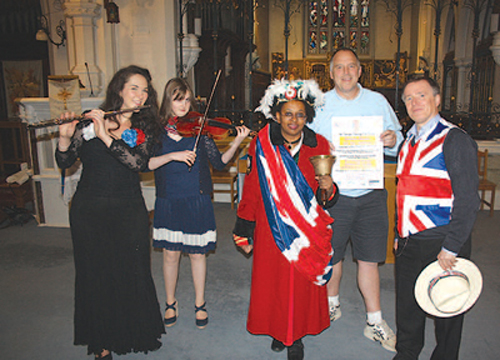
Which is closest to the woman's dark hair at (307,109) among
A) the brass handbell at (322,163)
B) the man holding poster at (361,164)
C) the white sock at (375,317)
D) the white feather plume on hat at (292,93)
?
the white feather plume on hat at (292,93)

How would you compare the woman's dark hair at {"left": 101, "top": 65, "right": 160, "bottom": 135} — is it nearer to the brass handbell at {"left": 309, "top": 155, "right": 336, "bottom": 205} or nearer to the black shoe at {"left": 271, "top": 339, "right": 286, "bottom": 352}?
the brass handbell at {"left": 309, "top": 155, "right": 336, "bottom": 205}

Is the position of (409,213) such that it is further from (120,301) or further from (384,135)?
(120,301)

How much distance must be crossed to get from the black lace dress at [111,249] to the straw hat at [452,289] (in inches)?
59.4

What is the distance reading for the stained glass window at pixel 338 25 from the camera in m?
15.6

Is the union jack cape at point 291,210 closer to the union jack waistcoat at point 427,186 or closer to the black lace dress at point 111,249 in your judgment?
the union jack waistcoat at point 427,186

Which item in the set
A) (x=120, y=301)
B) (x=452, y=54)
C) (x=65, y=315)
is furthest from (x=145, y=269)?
(x=452, y=54)

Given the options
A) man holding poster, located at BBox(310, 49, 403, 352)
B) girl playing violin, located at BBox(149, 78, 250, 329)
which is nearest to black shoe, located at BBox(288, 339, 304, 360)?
man holding poster, located at BBox(310, 49, 403, 352)

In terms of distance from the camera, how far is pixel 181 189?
2.72 metres

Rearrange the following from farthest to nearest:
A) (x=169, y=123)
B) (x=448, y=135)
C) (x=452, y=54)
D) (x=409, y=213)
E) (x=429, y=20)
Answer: (x=429, y=20), (x=452, y=54), (x=169, y=123), (x=409, y=213), (x=448, y=135)

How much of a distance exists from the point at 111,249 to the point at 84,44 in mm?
4327

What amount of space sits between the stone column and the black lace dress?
3.74 meters

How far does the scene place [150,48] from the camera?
18.6ft

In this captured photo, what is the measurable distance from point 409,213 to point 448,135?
0.42 m

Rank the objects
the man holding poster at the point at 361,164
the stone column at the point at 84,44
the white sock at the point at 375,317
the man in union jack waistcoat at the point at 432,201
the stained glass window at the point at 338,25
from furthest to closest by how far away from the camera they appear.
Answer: the stained glass window at the point at 338,25
the stone column at the point at 84,44
the white sock at the point at 375,317
the man holding poster at the point at 361,164
the man in union jack waistcoat at the point at 432,201
